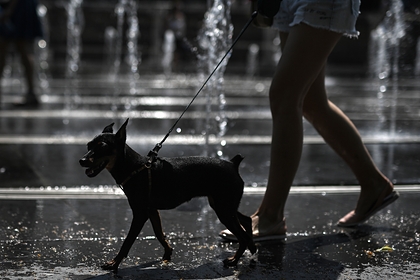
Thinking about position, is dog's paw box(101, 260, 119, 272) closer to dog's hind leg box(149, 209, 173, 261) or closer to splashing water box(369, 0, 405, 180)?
dog's hind leg box(149, 209, 173, 261)

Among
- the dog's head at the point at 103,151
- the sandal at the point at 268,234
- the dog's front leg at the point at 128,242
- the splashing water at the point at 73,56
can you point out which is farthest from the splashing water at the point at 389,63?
the splashing water at the point at 73,56

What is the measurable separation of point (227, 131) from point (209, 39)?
4.32 ft

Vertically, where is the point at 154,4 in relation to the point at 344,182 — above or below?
above

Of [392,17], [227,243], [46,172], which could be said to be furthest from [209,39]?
[392,17]

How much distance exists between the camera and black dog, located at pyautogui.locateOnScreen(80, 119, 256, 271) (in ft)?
10.7

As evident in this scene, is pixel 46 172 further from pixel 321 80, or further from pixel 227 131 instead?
pixel 227 131

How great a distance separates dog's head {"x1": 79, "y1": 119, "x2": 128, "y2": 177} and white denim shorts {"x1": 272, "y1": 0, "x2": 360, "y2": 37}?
116 cm

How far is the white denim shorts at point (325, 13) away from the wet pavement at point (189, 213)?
102cm

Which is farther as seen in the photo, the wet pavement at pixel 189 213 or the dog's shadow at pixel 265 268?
the wet pavement at pixel 189 213

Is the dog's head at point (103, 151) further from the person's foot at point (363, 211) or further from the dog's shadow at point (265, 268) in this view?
the person's foot at point (363, 211)

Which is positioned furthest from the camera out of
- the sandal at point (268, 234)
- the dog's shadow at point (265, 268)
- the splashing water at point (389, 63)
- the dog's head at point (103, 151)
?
the splashing water at point (389, 63)

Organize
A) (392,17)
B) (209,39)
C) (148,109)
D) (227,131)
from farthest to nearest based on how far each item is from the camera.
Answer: (392,17) → (148,109) → (227,131) → (209,39)

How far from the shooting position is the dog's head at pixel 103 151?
3.20m

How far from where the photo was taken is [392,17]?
15.1 m
